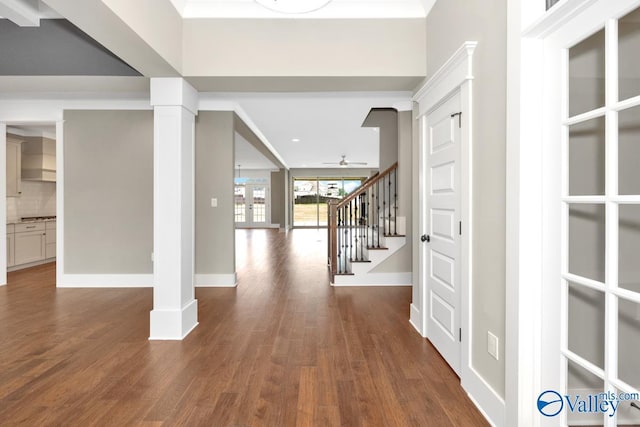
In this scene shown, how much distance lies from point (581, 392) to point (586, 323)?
31 cm

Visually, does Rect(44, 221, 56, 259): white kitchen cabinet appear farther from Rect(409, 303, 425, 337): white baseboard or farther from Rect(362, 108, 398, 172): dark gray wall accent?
Rect(409, 303, 425, 337): white baseboard

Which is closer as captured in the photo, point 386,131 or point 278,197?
point 386,131

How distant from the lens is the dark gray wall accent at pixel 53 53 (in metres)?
2.97

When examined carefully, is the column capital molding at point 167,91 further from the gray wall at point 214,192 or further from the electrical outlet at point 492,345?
the electrical outlet at point 492,345

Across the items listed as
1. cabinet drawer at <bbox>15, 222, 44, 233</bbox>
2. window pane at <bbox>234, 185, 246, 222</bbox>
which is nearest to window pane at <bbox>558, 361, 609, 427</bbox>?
cabinet drawer at <bbox>15, 222, 44, 233</bbox>

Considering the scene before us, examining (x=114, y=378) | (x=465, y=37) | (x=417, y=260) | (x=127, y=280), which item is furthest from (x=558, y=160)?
(x=127, y=280)

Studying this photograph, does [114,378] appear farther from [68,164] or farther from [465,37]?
[68,164]

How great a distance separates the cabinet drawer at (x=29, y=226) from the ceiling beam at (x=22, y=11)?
15.1 feet

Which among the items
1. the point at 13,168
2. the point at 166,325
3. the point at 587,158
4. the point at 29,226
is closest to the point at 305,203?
the point at 29,226

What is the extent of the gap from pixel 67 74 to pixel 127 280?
286 centimetres

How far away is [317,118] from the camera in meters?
5.91

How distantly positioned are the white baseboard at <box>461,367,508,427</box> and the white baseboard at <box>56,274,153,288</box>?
437 centimetres

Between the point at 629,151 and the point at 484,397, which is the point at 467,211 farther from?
the point at 484,397

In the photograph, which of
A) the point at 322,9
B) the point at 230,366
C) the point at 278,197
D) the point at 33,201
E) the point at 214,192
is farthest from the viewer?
the point at 278,197
